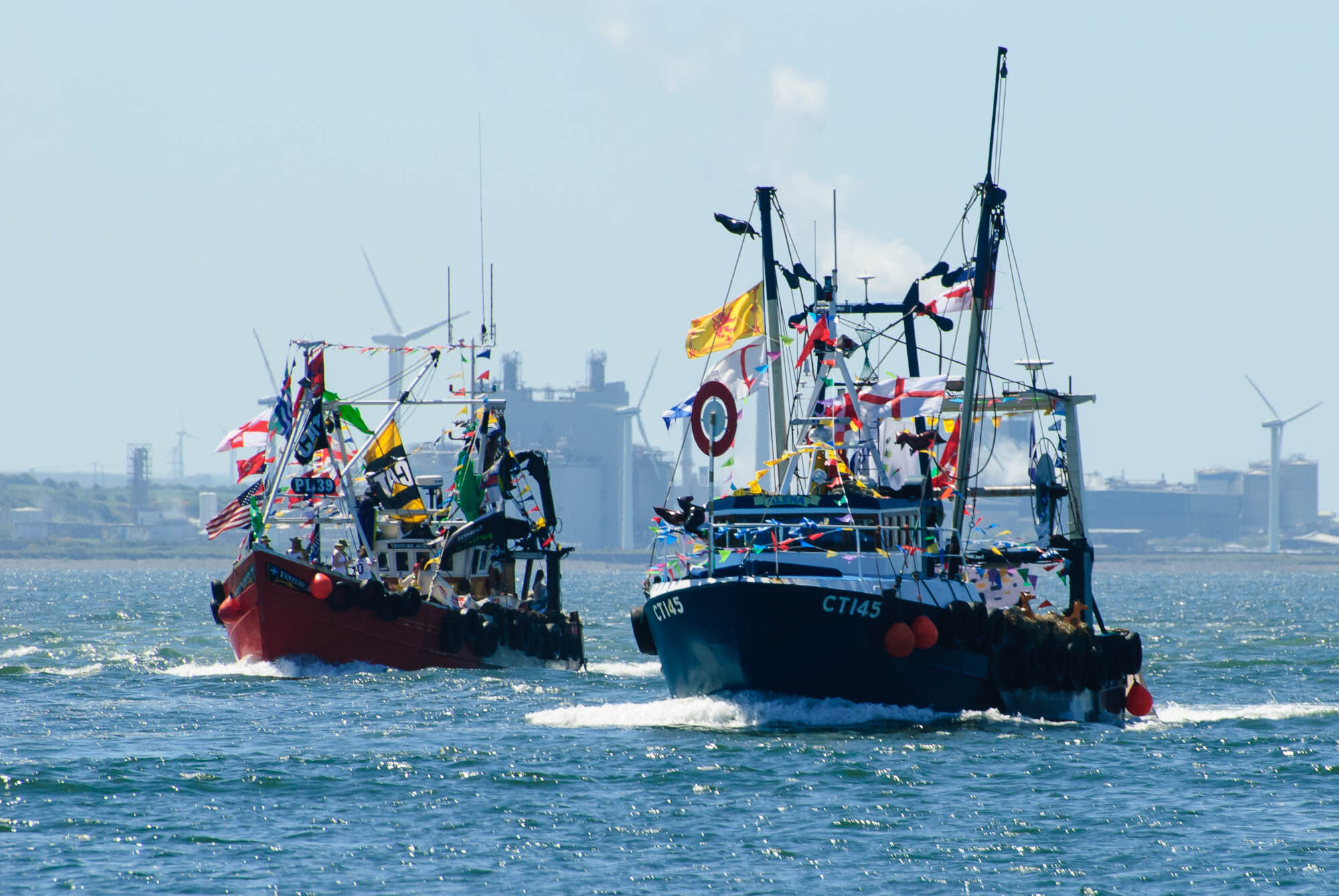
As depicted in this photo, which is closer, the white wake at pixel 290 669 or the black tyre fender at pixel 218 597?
the white wake at pixel 290 669

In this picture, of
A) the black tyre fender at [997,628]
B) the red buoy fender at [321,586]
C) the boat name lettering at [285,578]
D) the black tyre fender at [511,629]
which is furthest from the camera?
the black tyre fender at [511,629]

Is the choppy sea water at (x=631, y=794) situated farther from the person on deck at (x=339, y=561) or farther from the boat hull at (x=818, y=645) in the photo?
the person on deck at (x=339, y=561)

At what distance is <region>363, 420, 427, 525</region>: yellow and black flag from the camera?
61844 millimetres

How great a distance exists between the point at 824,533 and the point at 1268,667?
31744 millimetres

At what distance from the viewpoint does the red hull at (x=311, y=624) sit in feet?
179

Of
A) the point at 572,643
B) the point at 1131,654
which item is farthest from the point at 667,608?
the point at 572,643

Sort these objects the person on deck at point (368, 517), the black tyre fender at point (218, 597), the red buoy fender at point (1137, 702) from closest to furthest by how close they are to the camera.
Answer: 1. the red buoy fender at point (1137, 702)
2. the black tyre fender at point (218, 597)
3. the person on deck at point (368, 517)

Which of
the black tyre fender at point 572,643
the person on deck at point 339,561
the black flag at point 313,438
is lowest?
the black tyre fender at point 572,643

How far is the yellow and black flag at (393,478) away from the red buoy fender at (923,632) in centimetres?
2601

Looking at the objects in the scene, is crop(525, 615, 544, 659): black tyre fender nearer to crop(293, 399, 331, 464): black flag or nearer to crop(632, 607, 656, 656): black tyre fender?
crop(293, 399, 331, 464): black flag

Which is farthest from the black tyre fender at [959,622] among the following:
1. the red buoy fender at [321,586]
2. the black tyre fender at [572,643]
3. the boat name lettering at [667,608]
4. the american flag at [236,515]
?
the american flag at [236,515]

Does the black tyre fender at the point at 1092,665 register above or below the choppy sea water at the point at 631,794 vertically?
above

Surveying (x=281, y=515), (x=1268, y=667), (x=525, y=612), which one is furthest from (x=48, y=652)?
(x=1268, y=667)

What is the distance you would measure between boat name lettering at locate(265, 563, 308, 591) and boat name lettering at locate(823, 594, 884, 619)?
69.6 feet
